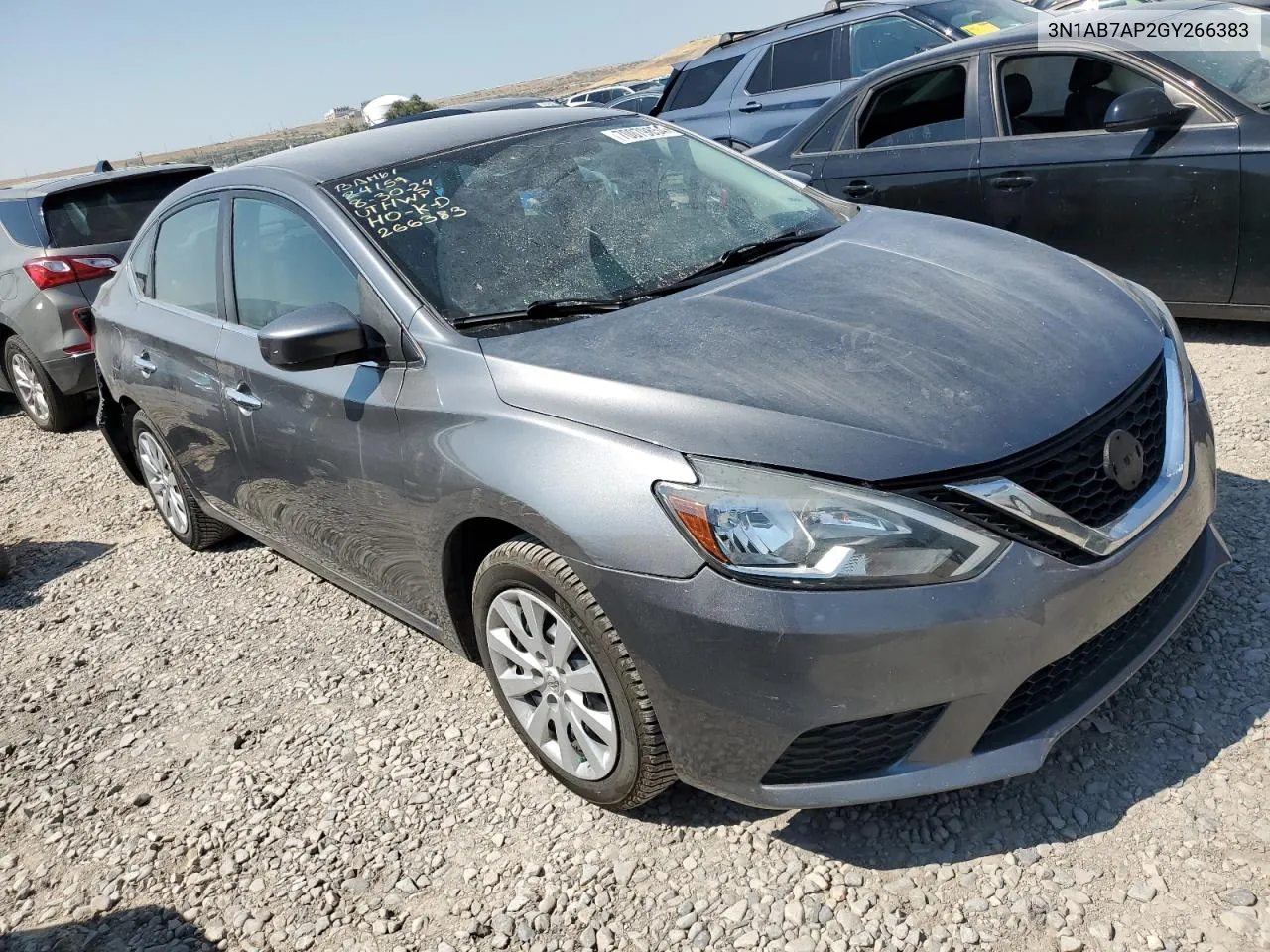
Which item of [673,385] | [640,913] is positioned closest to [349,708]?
[640,913]

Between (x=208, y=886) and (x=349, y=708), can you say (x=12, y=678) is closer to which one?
(x=349, y=708)

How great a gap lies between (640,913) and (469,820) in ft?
2.06

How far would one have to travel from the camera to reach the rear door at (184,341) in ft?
12.6

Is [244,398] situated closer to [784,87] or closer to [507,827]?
[507,827]

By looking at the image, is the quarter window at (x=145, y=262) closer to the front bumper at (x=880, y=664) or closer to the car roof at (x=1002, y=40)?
the front bumper at (x=880, y=664)

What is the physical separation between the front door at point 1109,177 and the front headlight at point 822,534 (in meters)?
3.29

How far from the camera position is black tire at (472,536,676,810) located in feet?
7.73

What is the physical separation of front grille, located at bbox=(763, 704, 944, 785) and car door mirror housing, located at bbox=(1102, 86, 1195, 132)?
345 centimetres

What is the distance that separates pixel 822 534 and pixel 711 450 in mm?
293

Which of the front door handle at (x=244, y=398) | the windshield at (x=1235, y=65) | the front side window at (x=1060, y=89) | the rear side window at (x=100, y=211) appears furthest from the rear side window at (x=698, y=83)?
the front door handle at (x=244, y=398)

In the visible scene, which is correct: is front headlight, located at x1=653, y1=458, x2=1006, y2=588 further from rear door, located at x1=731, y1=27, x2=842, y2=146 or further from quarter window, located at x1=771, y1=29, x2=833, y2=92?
quarter window, located at x1=771, y1=29, x2=833, y2=92

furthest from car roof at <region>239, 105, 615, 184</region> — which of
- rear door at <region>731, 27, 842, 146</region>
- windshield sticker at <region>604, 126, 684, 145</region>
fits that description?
rear door at <region>731, 27, 842, 146</region>

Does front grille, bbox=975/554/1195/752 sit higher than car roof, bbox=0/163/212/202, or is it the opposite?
car roof, bbox=0/163/212/202

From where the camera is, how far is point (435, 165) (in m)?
3.32
